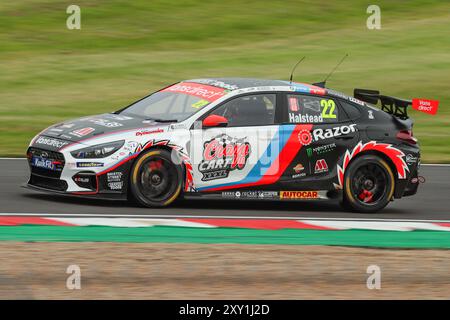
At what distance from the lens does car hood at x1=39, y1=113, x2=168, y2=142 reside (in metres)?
11.2

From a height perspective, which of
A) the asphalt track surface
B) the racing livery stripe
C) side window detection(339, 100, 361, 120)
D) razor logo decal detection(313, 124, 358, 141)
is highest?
side window detection(339, 100, 361, 120)

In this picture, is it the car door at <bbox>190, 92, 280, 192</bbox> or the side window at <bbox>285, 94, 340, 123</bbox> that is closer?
the car door at <bbox>190, 92, 280, 192</bbox>

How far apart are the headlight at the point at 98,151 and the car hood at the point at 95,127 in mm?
167

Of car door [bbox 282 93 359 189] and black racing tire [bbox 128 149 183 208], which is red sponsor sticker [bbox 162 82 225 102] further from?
black racing tire [bbox 128 149 183 208]

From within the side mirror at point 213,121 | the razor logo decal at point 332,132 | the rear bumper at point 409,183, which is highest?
the side mirror at point 213,121

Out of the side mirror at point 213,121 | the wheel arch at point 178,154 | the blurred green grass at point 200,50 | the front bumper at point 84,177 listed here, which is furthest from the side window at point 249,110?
the blurred green grass at point 200,50

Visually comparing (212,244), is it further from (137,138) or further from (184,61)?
(184,61)

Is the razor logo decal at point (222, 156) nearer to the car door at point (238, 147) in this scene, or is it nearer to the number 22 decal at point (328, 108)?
the car door at point (238, 147)

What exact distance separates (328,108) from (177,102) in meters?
1.85

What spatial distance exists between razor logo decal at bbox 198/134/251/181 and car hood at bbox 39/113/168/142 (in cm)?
60

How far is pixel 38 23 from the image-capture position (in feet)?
93.9

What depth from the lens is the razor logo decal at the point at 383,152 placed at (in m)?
12.0

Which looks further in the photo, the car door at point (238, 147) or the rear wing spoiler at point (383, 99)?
the rear wing spoiler at point (383, 99)

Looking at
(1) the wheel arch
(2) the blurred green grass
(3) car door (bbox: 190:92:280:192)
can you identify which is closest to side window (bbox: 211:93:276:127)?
(3) car door (bbox: 190:92:280:192)
